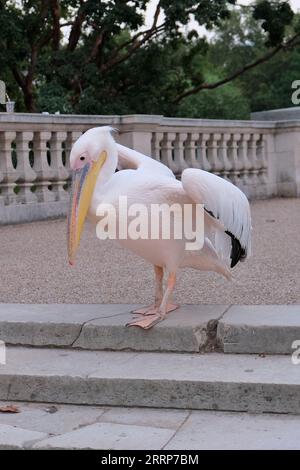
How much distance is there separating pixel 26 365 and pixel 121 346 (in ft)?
1.91

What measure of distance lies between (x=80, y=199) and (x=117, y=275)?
7.50 feet

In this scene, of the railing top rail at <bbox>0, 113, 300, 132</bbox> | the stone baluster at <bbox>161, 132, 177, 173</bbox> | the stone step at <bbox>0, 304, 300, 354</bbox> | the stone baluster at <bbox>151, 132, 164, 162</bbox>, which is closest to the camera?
the stone step at <bbox>0, 304, 300, 354</bbox>

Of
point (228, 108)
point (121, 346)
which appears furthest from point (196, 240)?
point (228, 108)

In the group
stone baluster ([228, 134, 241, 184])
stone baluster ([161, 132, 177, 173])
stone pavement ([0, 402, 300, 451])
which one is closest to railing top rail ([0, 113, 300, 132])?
stone baluster ([161, 132, 177, 173])

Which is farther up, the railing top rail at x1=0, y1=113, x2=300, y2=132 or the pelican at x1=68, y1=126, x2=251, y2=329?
the railing top rail at x1=0, y1=113, x2=300, y2=132

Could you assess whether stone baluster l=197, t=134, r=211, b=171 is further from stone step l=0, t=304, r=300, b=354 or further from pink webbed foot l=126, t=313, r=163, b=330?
pink webbed foot l=126, t=313, r=163, b=330

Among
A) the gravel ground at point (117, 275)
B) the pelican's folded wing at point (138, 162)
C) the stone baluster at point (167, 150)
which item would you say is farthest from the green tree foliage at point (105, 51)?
the pelican's folded wing at point (138, 162)

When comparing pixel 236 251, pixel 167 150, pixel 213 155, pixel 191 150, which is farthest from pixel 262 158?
pixel 236 251

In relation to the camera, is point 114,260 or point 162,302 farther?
point 114,260

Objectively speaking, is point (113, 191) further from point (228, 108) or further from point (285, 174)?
point (228, 108)

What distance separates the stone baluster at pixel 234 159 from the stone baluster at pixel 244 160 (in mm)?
121

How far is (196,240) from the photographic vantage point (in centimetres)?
482

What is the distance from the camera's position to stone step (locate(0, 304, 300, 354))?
4.61 metres

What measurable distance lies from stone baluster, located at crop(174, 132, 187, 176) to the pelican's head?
8.06m
